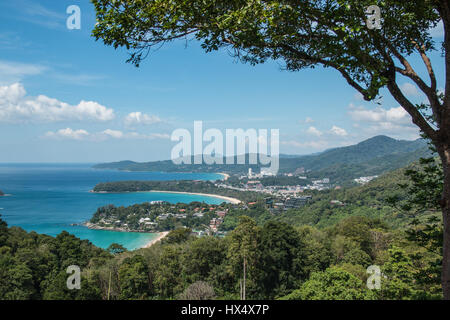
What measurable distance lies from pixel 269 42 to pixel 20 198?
228ft

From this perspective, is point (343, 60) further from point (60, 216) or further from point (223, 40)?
point (60, 216)

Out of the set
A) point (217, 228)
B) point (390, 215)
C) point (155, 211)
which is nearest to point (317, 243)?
point (390, 215)

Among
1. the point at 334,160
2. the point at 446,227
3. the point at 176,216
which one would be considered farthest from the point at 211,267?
the point at 334,160

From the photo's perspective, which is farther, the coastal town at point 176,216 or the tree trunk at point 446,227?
the coastal town at point 176,216

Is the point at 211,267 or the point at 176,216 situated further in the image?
the point at 176,216

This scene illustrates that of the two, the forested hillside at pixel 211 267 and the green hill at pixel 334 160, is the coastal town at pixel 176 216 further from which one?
the green hill at pixel 334 160

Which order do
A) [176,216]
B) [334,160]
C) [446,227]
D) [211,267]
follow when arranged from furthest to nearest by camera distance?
[334,160] < [176,216] < [211,267] < [446,227]

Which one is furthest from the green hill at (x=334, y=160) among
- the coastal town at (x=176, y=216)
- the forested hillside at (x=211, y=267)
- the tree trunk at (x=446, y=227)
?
the tree trunk at (x=446, y=227)

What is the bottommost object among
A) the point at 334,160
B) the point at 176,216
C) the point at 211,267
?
the point at 176,216

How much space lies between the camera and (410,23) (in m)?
2.97

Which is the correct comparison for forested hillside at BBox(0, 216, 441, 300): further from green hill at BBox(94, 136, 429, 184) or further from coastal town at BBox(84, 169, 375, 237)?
green hill at BBox(94, 136, 429, 184)

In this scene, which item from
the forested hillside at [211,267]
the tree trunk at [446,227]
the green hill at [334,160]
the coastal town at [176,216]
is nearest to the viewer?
the tree trunk at [446,227]

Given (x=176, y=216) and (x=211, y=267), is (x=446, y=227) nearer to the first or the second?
(x=211, y=267)

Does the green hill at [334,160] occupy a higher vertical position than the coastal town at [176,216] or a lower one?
higher
